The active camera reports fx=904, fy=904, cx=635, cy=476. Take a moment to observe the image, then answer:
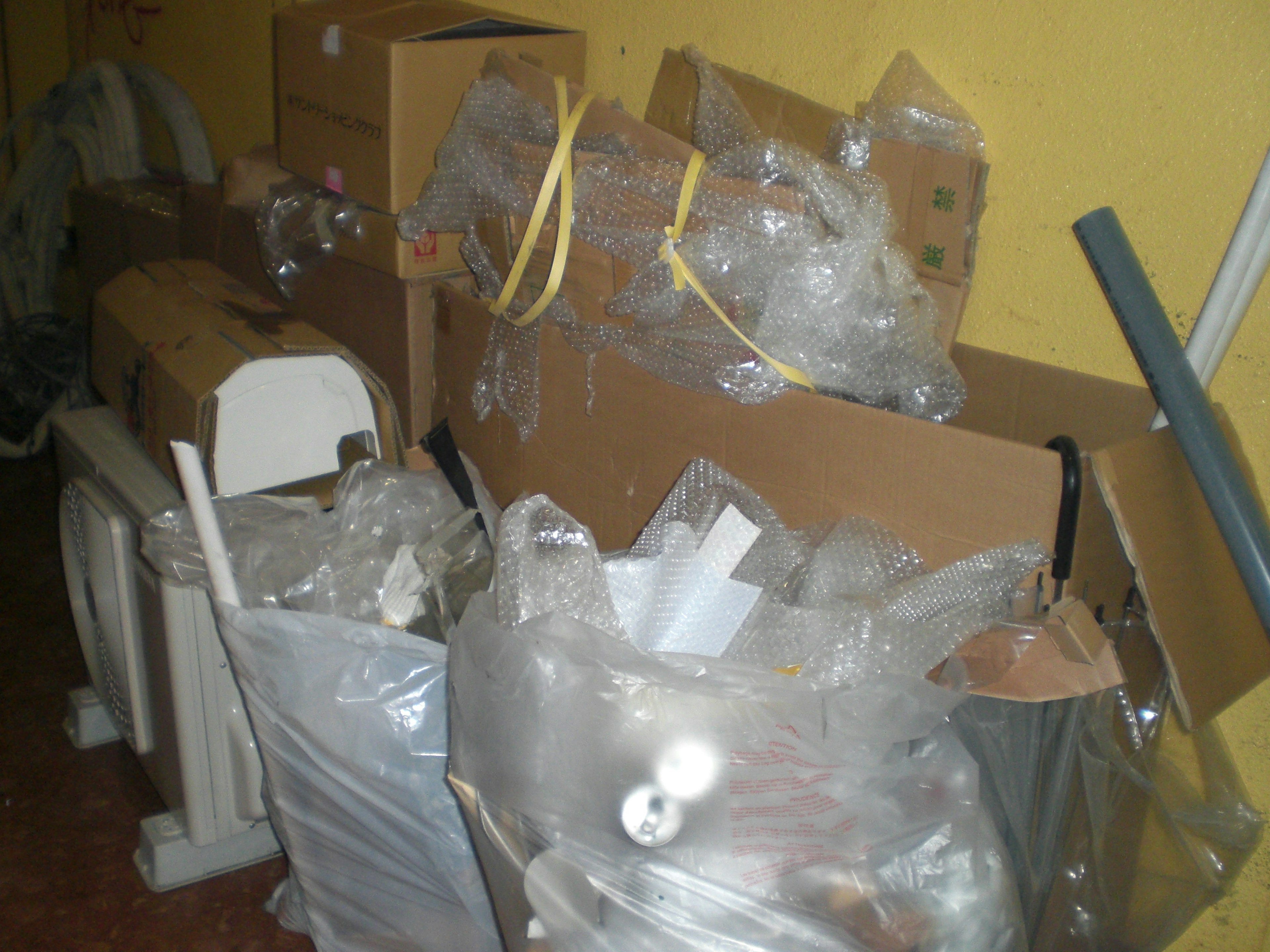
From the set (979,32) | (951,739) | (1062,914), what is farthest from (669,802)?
(979,32)

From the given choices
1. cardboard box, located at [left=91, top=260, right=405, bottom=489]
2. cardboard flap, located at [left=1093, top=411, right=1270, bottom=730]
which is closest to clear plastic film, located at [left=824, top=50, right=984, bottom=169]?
cardboard flap, located at [left=1093, top=411, right=1270, bottom=730]

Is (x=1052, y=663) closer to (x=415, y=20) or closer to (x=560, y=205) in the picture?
(x=560, y=205)

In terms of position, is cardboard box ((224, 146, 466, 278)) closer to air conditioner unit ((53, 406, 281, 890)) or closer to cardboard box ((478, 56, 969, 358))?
cardboard box ((478, 56, 969, 358))

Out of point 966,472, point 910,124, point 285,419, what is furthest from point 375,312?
point 966,472

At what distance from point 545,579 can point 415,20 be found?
0.89m

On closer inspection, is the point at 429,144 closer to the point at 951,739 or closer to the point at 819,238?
the point at 819,238

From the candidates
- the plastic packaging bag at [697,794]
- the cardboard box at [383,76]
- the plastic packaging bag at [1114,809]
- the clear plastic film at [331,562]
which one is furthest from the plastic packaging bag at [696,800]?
the cardboard box at [383,76]

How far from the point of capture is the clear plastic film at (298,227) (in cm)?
130

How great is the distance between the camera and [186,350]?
3.92ft

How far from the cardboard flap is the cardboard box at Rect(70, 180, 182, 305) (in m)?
1.73

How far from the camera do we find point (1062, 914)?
915 millimetres

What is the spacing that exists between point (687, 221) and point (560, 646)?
0.46m

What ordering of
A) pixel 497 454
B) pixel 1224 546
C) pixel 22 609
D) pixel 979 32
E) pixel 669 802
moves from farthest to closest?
1. pixel 22 609
2. pixel 497 454
3. pixel 979 32
4. pixel 1224 546
5. pixel 669 802

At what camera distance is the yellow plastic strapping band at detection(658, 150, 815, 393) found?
884mm
